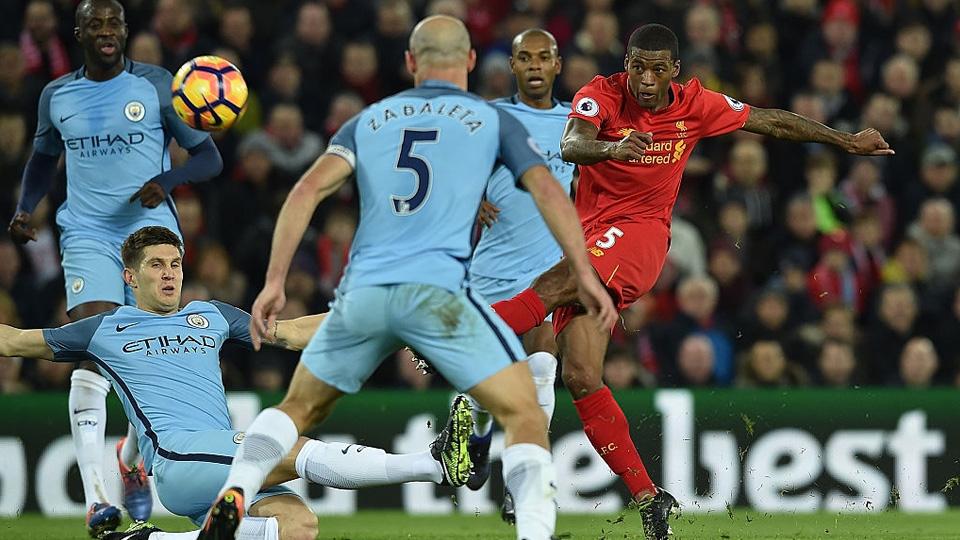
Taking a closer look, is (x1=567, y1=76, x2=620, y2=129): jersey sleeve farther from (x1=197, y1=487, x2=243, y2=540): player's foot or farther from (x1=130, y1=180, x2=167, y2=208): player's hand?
(x1=197, y1=487, x2=243, y2=540): player's foot

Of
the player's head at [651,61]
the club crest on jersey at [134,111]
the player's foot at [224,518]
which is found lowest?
the player's foot at [224,518]

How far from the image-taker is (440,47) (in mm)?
6449

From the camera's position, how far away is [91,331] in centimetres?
735

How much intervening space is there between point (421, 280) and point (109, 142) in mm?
3589

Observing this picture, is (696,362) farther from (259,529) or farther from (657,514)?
(259,529)

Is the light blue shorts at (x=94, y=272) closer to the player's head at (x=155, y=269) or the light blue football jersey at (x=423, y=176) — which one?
the player's head at (x=155, y=269)

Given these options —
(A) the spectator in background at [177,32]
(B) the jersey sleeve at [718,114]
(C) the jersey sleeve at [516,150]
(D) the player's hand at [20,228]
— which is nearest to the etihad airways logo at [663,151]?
(B) the jersey sleeve at [718,114]

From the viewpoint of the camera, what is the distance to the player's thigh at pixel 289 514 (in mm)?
6820

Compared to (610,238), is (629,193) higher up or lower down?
higher up

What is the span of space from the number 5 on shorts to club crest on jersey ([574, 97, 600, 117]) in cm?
68

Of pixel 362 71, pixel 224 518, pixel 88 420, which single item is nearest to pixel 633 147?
pixel 224 518

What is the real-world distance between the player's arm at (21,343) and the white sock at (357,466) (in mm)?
1323

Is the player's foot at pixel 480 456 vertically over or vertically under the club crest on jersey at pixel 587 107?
under

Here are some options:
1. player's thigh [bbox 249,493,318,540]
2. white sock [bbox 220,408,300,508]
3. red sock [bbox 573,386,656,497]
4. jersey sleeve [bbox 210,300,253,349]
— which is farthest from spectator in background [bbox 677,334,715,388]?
white sock [bbox 220,408,300,508]
